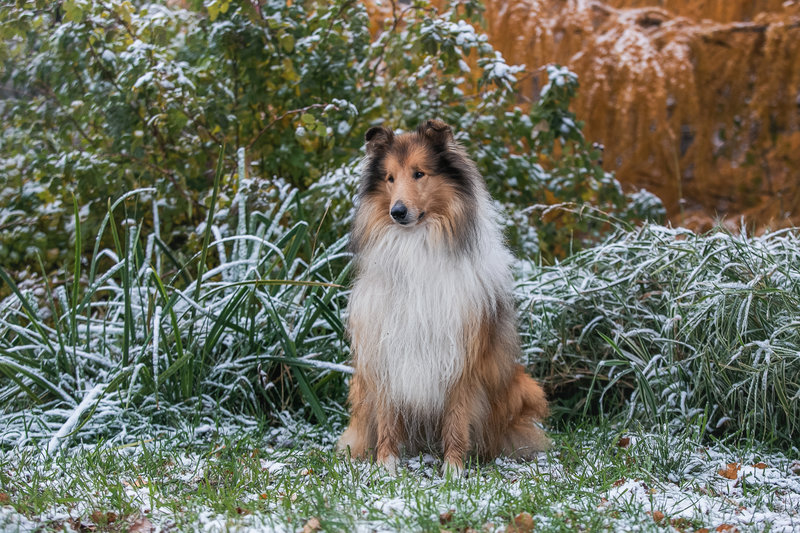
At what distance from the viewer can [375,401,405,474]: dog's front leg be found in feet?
11.5

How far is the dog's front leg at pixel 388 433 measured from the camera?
3496 millimetres

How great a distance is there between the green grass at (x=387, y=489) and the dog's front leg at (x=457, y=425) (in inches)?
4.2

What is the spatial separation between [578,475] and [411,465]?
82 centimetres

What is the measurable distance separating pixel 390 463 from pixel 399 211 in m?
1.17

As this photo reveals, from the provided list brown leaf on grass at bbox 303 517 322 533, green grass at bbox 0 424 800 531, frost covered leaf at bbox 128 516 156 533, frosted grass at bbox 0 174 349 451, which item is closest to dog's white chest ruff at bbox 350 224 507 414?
green grass at bbox 0 424 800 531

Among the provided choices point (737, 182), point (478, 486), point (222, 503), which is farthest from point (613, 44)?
point (222, 503)

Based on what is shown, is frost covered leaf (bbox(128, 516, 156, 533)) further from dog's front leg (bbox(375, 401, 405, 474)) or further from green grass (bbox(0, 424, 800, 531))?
dog's front leg (bbox(375, 401, 405, 474))

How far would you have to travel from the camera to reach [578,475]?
317 centimetres

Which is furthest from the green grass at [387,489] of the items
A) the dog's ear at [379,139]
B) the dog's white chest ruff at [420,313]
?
the dog's ear at [379,139]

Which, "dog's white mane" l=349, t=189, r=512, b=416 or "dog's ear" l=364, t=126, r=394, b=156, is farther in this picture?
"dog's ear" l=364, t=126, r=394, b=156

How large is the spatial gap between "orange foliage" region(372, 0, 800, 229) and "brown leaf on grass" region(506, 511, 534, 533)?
4.62 m

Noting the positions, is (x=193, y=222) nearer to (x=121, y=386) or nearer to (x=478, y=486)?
(x=121, y=386)

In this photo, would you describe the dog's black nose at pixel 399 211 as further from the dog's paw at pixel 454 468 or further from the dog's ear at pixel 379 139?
the dog's paw at pixel 454 468

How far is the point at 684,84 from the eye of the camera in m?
6.79
